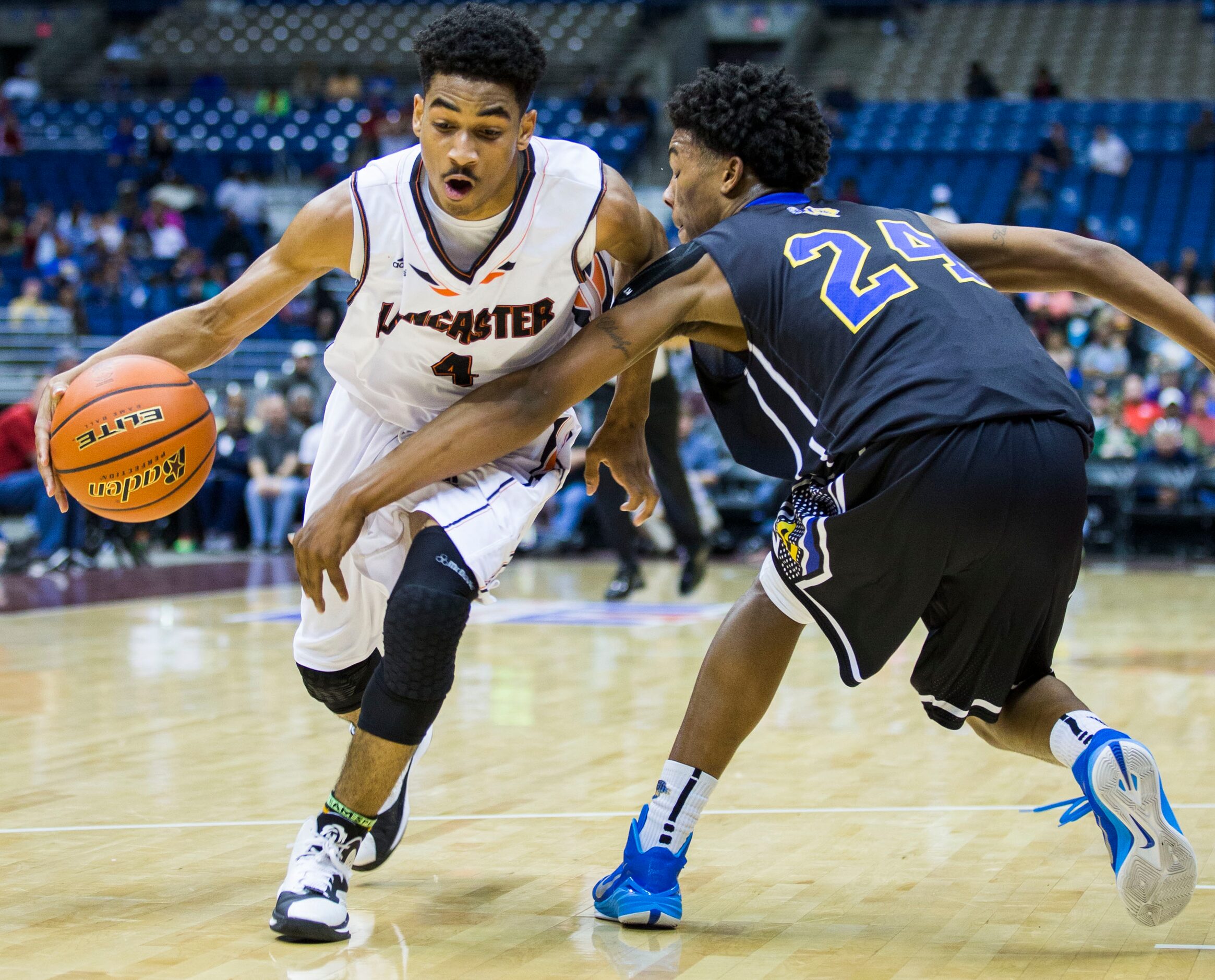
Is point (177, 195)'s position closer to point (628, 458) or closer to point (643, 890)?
point (628, 458)

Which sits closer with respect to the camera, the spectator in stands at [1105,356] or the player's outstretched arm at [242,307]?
the player's outstretched arm at [242,307]

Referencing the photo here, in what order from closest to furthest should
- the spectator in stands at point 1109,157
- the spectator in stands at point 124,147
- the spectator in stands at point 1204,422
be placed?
1. the spectator in stands at point 1204,422
2. the spectator in stands at point 1109,157
3. the spectator in stands at point 124,147

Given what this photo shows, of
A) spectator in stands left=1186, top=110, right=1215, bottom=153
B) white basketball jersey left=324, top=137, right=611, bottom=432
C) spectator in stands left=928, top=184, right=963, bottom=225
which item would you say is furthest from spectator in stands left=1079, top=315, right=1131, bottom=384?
white basketball jersey left=324, top=137, right=611, bottom=432

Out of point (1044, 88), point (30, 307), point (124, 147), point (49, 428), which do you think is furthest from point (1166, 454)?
point (124, 147)

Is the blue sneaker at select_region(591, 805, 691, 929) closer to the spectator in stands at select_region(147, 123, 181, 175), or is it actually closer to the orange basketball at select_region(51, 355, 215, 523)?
the orange basketball at select_region(51, 355, 215, 523)

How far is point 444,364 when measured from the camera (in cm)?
294

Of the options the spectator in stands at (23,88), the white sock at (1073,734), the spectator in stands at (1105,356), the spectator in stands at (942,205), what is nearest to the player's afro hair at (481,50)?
the white sock at (1073,734)

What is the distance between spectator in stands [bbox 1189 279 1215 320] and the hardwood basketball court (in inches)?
298

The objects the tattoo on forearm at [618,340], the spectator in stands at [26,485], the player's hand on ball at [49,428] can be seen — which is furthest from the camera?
the spectator in stands at [26,485]

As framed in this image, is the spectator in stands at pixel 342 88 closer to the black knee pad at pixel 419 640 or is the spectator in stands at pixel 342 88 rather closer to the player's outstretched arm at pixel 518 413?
the player's outstretched arm at pixel 518 413

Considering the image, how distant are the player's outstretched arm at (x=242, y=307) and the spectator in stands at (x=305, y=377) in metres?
9.07

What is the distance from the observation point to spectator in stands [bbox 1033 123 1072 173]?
15.4 metres

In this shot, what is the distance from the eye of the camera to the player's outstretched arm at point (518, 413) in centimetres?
266

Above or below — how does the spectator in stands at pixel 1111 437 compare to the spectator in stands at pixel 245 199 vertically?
below
